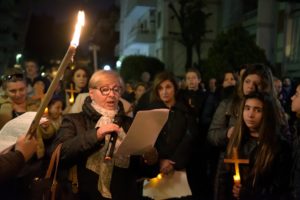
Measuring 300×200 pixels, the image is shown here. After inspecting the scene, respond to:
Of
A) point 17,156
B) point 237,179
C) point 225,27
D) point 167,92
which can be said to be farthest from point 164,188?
point 225,27

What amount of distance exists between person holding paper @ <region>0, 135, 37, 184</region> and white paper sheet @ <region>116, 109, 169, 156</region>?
749 mm

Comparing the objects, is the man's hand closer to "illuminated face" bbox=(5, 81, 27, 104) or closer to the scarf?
the scarf

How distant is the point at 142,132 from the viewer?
3.26m

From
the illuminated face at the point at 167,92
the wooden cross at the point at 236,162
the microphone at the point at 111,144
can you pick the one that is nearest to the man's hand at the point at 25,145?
the microphone at the point at 111,144

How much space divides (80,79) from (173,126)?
2269 mm

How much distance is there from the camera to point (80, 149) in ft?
10.6

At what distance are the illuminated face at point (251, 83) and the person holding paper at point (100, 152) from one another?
1820mm

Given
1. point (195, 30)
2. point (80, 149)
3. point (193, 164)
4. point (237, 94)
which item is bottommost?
point (193, 164)

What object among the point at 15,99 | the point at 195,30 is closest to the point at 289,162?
the point at 15,99

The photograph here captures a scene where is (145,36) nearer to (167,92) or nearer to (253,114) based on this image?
(167,92)

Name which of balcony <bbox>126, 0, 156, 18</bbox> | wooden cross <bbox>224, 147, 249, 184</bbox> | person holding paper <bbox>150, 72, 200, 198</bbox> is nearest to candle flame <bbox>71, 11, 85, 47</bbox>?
wooden cross <bbox>224, 147, 249, 184</bbox>

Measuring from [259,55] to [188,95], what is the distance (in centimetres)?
773

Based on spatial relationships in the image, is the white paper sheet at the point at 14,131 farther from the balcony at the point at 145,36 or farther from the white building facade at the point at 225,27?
the balcony at the point at 145,36

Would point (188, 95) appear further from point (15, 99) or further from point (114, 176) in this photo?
point (114, 176)
